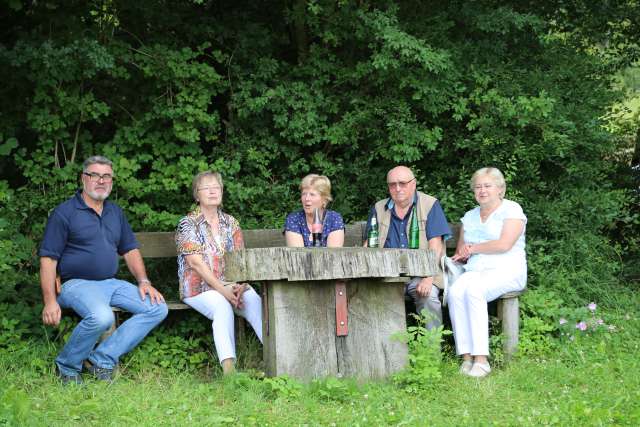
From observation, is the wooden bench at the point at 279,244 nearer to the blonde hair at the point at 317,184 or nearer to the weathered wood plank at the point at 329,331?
the blonde hair at the point at 317,184

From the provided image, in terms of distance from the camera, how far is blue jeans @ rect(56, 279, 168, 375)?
484 cm

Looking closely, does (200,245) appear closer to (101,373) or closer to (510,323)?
(101,373)

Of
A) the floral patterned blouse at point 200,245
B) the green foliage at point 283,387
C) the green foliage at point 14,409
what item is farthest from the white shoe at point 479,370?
the green foliage at point 14,409

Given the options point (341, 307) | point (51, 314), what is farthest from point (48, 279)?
point (341, 307)

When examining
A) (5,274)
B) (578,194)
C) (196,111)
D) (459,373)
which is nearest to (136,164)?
(196,111)

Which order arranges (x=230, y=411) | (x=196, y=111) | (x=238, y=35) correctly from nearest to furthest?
1. (x=230, y=411)
2. (x=196, y=111)
3. (x=238, y=35)

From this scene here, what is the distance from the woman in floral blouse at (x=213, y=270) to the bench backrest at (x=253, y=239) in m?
0.47

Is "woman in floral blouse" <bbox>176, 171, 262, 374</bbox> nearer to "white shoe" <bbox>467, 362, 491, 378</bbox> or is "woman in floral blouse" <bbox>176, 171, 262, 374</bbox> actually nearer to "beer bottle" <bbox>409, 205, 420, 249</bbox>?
"beer bottle" <bbox>409, 205, 420, 249</bbox>

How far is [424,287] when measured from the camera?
5.36 metres

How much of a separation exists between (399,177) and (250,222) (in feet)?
5.83

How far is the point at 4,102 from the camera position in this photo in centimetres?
681

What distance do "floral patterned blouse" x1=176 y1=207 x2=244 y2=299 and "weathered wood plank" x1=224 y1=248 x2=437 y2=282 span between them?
33.0 inches

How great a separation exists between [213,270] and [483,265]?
1910mm

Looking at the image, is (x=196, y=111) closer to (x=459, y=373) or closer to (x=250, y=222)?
(x=250, y=222)
